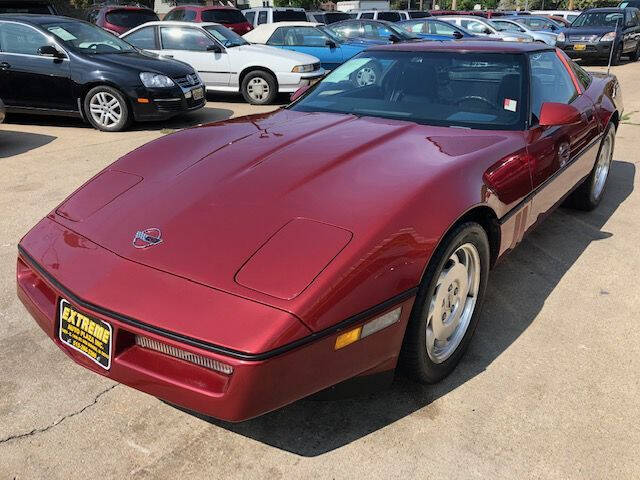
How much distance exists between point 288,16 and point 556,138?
13.1 metres

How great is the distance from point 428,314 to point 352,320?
1.52ft

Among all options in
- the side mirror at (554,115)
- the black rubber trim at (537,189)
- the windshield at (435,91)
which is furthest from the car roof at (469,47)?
the black rubber trim at (537,189)

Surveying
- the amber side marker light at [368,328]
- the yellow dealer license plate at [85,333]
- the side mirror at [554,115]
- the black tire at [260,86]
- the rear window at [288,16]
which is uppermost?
the rear window at [288,16]

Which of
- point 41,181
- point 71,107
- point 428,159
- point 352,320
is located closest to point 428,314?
point 352,320

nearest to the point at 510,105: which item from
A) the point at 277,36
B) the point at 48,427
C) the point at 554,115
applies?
the point at 554,115

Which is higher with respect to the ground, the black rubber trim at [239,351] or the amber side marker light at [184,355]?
the black rubber trim at [239,351]

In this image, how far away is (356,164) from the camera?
2430mm

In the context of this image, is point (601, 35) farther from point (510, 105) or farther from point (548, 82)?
point (510, 105)

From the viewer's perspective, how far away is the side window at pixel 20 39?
289 inches

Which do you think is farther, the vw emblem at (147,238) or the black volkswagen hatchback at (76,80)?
the black volkswagen hatchback at (76,80)

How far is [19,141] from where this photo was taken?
6.97m

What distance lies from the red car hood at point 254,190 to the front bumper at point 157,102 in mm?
4604

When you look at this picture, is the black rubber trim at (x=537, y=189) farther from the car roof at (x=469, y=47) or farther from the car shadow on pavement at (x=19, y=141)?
the car shadow on pavement at (x=19, y=141)

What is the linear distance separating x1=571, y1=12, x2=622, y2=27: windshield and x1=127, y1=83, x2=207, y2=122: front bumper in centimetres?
1384
